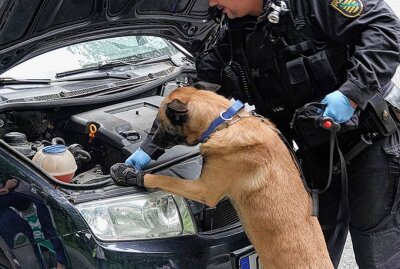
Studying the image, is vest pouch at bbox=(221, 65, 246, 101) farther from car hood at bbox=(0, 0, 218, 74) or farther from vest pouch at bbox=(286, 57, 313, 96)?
car hood at bbox=(0, 0, 218, 74)

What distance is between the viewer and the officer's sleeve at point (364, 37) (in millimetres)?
1958

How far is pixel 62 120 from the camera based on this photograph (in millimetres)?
2625

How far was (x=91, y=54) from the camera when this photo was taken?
3.02m

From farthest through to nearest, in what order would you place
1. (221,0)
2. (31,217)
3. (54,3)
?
(54,3), (221,0), (31,217)

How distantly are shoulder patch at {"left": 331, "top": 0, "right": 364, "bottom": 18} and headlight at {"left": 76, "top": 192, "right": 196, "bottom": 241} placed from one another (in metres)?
0.92

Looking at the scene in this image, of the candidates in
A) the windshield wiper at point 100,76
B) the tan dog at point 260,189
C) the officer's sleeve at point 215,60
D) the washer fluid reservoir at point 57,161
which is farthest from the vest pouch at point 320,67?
the windshield wiper at point 100,76

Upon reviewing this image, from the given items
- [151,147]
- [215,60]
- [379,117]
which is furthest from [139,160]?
[379,117]

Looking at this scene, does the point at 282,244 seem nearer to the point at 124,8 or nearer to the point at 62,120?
the point at 62,120

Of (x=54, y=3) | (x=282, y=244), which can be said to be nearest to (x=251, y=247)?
(x=282, y=244)

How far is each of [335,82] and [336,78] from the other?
2 cm

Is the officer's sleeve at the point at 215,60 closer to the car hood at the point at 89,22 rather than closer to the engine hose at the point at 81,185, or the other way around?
the car hood at the point at 89,22

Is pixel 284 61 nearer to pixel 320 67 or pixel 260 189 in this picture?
pixel 320 67

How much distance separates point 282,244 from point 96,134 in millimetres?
979

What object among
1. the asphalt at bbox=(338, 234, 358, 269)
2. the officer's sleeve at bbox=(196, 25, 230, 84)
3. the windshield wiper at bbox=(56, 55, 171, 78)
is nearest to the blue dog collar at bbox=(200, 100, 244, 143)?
the officer's sleeve at bbox=(196, 25, 230, 84)
